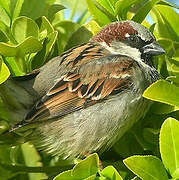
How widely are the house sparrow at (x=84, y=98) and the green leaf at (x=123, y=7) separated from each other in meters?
0.06

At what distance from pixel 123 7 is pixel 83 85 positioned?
447mm

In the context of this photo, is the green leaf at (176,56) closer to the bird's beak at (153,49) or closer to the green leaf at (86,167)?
the bird's beak at (153,49)

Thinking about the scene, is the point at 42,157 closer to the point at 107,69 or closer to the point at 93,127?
the point at 93,127

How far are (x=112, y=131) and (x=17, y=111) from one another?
0.44 meters

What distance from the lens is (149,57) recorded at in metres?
2.36

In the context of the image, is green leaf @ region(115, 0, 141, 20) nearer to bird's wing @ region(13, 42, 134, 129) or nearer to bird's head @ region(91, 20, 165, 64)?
bird's head @ region(91, 20, 165, 64)

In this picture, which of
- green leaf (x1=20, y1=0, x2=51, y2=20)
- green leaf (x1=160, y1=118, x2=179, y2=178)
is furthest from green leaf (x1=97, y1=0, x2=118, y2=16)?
green leaf (x1=160, y1=118, x2=179, y2=178)

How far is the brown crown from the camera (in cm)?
219

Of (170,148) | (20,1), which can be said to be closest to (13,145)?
(20,1)

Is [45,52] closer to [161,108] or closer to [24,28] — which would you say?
[24,28]

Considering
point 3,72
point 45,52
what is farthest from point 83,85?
point 3,72

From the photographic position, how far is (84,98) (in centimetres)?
221

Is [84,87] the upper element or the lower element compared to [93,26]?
lower

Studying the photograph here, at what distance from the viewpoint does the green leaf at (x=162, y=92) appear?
151 centimetres
